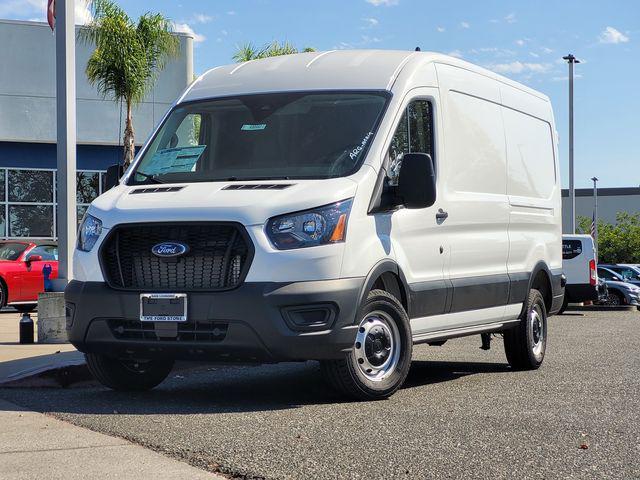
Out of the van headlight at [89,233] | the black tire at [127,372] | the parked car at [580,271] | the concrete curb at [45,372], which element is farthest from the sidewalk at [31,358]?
the parked car at [580,271]

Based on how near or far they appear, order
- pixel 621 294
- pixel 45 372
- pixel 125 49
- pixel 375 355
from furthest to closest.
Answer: pixel 621 294 → pixel 125 49 → pixel 45 372 → pixel 375 355

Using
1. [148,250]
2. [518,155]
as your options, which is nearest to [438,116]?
[518,155]

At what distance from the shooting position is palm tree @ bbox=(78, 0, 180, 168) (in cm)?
2753

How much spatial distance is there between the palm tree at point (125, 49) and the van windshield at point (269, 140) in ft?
62.7

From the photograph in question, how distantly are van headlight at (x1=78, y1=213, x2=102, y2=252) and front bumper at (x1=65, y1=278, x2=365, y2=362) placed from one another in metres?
0.37

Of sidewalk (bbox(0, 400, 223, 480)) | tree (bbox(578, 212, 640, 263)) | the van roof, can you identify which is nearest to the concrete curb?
sidewalk (bbox(0, 400, 223, 480))

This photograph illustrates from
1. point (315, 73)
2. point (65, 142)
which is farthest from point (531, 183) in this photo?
point (65, 142)

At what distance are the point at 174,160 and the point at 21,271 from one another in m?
13.3

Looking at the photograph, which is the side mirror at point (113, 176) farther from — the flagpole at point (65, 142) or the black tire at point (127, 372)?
the flagpole at point (65, 142)

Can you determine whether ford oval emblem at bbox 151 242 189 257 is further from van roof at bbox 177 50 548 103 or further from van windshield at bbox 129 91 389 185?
van roof at bbox 177 50 548 103

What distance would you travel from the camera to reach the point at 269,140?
823 centimetres

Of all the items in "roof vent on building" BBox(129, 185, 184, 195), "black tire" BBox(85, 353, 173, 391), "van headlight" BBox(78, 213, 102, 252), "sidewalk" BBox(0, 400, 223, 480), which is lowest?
"sidewalk" BBox(0, 400, 223, 480)

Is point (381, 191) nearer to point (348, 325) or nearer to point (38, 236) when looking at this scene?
point (348, 325)

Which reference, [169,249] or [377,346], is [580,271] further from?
[169,249]
